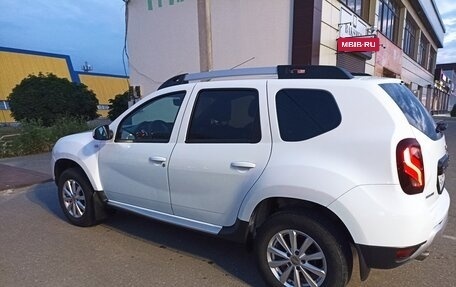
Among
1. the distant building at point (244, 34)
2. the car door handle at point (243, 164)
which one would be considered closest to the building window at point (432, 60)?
the distant building at point (244, 34)

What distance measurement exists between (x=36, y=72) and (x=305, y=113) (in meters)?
39.1

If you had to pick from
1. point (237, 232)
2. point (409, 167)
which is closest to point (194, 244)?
point (237, 232)

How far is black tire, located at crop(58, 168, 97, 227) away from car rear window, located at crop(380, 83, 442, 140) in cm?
349

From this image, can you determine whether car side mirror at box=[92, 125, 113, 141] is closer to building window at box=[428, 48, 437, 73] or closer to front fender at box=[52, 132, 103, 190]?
front fender at box=[52, 132, 103, 190]

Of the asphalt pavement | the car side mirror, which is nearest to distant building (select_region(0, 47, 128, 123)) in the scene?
the asphalt pavement

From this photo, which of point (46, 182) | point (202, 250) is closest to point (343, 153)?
point (202, 250)

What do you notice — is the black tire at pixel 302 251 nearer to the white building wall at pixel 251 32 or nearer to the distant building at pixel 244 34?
the distant building at pixel 244 34

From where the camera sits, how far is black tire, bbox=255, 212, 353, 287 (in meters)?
2.60

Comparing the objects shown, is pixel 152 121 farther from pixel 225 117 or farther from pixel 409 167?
pixel 409 167

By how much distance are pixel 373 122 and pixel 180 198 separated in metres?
1.91

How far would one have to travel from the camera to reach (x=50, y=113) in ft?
44.3

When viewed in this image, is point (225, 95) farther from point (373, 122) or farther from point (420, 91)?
point (420, 91)

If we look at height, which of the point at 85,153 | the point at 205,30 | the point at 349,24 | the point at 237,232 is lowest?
the point at 237,232

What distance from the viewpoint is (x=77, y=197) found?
4477 millimetres
